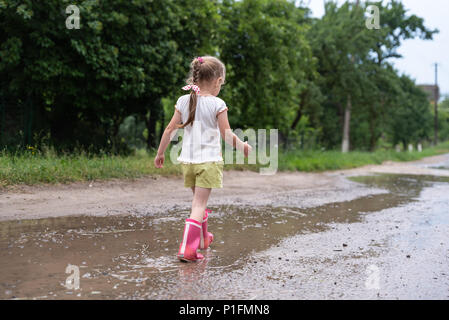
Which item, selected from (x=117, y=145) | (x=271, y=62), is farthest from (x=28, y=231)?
(x=271, y=62)

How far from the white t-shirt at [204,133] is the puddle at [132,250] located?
0.87 m

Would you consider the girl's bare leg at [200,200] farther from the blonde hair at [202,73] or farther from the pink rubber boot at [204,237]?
the blonde hair at [202,73]

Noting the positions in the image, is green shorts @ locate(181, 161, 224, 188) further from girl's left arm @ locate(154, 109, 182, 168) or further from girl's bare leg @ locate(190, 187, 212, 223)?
girl's left arm @ locate(154, 109, 182, 168)

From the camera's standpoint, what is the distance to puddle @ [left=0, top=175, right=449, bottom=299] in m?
2.94

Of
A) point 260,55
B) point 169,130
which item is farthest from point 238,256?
point 260,55

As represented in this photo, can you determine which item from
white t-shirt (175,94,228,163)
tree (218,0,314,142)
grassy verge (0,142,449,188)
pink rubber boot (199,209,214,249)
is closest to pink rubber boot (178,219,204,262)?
pink rubber boot (199,209,214,249)

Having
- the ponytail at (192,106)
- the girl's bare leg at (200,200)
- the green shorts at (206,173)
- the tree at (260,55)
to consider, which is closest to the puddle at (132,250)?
the girl's bare leg at (200,200)

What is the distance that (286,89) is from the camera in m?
17.8

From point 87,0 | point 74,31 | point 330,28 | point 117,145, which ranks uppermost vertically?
point 330,28

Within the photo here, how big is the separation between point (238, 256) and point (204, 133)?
112cm

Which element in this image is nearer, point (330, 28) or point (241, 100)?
point (241, 100)

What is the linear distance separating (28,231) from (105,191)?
302 cm

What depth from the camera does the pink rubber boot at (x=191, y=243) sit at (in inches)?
144
